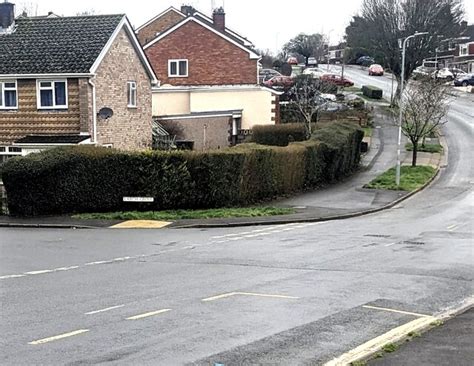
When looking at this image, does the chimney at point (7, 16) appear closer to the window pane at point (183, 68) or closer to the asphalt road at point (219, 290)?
the asphalt road at point (219, 290)


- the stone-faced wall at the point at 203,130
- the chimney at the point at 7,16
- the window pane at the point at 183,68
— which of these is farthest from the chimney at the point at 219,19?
the chimney at the point at 7,16

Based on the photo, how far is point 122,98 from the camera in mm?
37312

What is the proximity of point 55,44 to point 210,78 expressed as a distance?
23.4 meters

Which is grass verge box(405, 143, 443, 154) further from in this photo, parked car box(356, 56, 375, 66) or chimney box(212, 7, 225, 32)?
parked car box(356, 56, 375, 66)

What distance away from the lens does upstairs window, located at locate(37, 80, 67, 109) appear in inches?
1362

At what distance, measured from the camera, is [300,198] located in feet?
109

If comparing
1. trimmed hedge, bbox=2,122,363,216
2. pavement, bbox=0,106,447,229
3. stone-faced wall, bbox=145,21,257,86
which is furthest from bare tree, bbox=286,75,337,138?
trimmed hedge, bbox=2,122,363,216

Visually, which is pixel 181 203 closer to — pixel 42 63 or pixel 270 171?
pixel 270 171

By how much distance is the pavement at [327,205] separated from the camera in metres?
25.8

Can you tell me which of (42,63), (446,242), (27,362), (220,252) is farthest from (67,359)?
(42,63)

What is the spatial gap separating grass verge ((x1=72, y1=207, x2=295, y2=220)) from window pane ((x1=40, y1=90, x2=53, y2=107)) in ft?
30.0

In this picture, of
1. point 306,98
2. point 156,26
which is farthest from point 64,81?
point 156,26

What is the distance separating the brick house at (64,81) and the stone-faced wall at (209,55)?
20.5m

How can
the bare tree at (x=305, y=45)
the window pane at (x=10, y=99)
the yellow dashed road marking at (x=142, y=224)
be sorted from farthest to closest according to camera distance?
the bare tree at (x=305, y=45) → the window pane at (x=10, y=99) → the yellow dashed road marking at (x=142, y=224)
